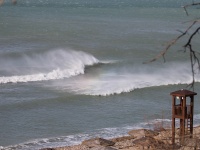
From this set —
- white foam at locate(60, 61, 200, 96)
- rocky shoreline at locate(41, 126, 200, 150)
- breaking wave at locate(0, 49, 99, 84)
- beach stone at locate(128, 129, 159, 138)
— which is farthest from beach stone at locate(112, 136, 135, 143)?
breaking wave at locate(0, 49, 99, 84)

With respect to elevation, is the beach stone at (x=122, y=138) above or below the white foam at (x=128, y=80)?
below

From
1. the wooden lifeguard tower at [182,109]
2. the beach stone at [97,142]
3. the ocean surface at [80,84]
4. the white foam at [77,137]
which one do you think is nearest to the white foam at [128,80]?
the ocean surface at [80,84]

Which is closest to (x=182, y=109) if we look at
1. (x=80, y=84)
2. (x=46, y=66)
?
(x=80, y=84)

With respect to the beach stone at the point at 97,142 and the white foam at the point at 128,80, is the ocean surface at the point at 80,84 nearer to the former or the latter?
the white foam at the point at 128,80

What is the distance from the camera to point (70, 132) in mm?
16844

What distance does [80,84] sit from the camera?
2562 centimetres

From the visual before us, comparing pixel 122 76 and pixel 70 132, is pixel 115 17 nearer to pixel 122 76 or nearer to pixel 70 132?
pixel 122 76

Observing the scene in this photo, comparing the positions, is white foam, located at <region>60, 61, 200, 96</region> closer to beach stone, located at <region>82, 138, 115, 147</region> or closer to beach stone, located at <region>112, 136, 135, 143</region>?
beach stone, located at <region>112, 136, 135, 143</region>

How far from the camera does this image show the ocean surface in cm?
1731

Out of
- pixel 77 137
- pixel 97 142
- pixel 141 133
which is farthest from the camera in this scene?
pixel 77 137

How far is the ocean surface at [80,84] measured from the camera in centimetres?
1731

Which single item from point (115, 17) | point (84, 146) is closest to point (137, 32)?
point (115, 17)

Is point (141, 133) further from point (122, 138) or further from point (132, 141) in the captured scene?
point (132, 141)

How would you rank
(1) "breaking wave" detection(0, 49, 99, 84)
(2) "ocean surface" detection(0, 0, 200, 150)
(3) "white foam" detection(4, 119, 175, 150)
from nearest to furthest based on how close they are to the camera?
(3) "white foam" detection(4, 119, 175, 150)
(2) "ocean surface" detection(0, 0, 200, 150)
(1) "breaking wave" detection(0, 49, 99, 84)
